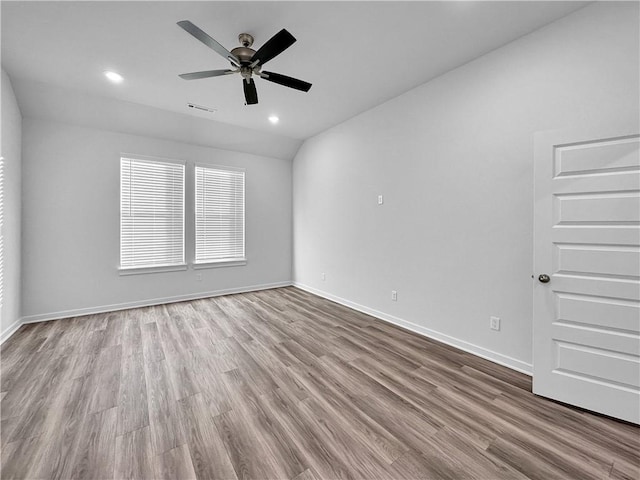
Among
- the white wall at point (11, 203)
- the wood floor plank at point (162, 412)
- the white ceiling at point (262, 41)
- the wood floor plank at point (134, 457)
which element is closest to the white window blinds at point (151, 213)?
the white wall at point (11, 203)

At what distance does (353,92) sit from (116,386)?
407 centimetres

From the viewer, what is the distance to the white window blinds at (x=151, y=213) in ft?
14.2

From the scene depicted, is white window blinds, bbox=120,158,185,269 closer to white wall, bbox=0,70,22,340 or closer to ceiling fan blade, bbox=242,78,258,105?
white wall, bbox=0,70,22,340

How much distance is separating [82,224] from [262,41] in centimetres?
380

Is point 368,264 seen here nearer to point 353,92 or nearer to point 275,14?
point 353,92

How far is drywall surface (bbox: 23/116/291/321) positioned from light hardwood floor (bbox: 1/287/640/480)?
1.02 metres

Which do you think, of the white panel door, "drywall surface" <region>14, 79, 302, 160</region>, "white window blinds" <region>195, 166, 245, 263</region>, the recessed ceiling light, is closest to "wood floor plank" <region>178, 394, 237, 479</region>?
the white panel door

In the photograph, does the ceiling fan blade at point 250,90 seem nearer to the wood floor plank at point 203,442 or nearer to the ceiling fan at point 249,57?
the ceiling fan at point 249,57

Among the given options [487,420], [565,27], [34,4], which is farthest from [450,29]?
[34,4]

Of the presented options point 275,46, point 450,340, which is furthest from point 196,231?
point 450,340

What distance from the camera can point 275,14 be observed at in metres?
2.19

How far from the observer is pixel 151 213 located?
4516 mm

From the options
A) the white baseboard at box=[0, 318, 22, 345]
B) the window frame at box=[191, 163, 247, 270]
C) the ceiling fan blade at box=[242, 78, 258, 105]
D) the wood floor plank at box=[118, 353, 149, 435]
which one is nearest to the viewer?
the wood floor plank at box=[118, 353, 149, 435]

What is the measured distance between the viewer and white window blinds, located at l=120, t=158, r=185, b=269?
14.2 feet
